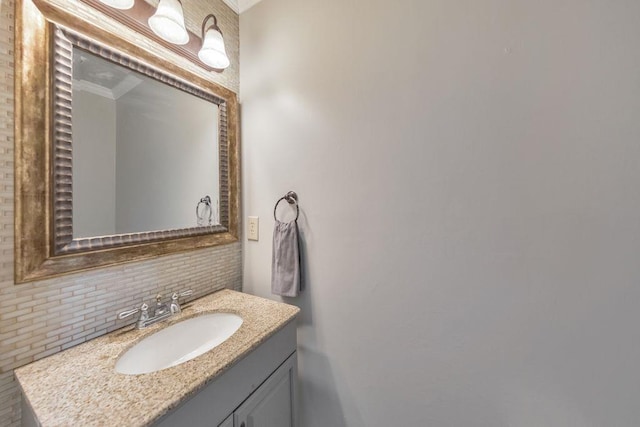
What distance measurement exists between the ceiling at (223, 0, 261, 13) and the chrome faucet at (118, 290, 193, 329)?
147 centimetres

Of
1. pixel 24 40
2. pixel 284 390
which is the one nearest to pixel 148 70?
pixel 24 40

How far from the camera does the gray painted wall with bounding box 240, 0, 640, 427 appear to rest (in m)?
0.65

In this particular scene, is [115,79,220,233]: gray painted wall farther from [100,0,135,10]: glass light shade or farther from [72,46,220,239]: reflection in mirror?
[100,0,135,10]: glass light shade

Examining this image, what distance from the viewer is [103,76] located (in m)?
0.80

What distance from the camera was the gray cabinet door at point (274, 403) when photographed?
0.72m

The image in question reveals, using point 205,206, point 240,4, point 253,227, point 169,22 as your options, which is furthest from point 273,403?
point 240,4

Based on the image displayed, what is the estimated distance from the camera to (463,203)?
80cm

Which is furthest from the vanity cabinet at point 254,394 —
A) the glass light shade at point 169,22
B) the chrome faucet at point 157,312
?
the glass light shade at point 169,22

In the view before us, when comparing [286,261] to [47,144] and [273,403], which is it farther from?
[47,144]

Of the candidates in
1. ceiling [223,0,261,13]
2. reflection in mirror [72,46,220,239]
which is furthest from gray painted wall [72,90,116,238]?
ceiling [223,0,261,13]

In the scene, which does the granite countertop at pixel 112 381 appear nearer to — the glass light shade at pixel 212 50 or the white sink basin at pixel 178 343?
the white sink basin at pixel 178 343

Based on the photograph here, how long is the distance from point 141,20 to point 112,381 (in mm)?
1189

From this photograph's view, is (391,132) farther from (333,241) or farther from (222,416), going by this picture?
(222,416)

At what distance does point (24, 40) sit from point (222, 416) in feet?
3.81
